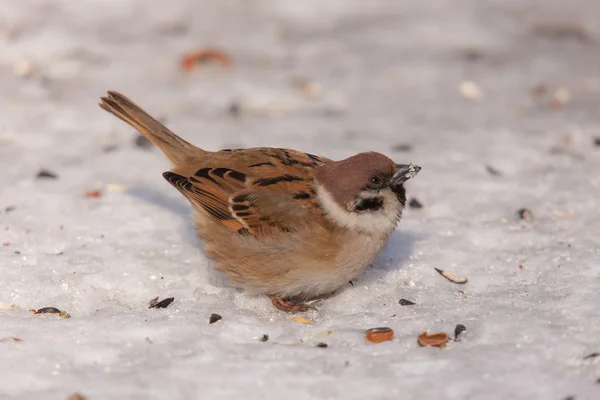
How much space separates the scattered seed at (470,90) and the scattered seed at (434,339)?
3.71 metres

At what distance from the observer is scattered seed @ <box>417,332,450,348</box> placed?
3629 mm

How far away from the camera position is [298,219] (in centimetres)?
400

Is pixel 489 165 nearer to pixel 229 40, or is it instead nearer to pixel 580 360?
pixel 580 360

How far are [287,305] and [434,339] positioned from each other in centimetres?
79

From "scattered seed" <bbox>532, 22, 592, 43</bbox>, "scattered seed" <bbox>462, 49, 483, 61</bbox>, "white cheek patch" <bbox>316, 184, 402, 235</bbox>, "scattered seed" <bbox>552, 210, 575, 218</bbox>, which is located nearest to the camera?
"white cheek patch" <bbox>316, 184, 402, 235</bbox>

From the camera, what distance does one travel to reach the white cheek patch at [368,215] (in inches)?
156

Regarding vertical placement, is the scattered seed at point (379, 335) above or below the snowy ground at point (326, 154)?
below

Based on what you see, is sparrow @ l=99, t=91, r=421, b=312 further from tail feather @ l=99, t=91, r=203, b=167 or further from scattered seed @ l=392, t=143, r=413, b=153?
scattered seed @ l=392, t=143, r=413, b=153

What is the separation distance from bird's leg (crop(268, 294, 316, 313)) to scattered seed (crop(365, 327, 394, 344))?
444 millimetres

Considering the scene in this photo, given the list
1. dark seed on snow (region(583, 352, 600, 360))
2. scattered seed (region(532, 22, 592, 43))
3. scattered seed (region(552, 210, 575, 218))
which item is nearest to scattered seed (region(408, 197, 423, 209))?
scattered seed (region(552, 210, 575, 218))

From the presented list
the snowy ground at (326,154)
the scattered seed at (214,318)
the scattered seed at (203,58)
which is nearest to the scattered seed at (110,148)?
the snowy ground at (326,154)

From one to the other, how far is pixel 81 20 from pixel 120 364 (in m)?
5.06

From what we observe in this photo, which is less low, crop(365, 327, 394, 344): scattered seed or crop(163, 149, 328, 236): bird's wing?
crop(163, 149, 328, 236): bird's wing

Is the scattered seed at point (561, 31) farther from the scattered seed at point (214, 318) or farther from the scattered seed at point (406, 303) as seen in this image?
the scattered seed at point (214, 318)
